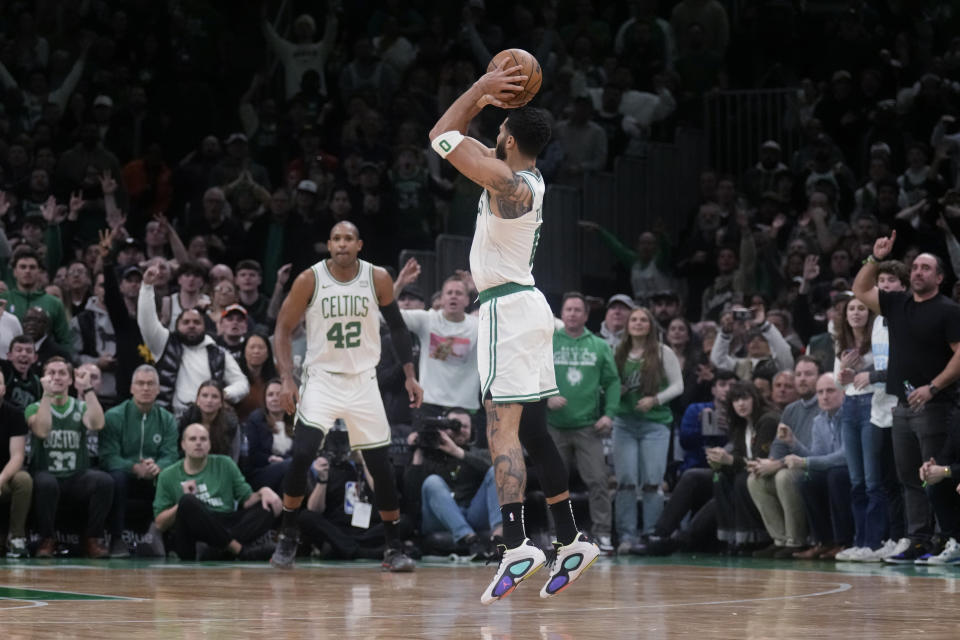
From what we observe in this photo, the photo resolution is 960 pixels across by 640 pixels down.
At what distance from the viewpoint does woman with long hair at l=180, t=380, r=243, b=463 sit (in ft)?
42.3

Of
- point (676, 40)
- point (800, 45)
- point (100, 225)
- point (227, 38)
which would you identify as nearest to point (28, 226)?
point (100, 225)

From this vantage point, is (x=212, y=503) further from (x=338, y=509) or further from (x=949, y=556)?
(x=949, y=556)

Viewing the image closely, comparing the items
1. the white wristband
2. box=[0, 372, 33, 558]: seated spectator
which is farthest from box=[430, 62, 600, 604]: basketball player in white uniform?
box=[0, 372, 33, 558]: seated spectator

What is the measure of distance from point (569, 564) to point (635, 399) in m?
6.03

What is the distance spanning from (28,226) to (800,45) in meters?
9.94

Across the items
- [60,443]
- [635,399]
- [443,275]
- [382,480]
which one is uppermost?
[443,275]

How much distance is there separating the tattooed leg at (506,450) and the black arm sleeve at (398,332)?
119 inches

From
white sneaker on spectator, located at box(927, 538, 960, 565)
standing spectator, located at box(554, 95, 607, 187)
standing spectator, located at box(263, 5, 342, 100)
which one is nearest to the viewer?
white sneaker on spectator, located at box(927, 538, 960, 565)

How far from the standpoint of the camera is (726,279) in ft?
54.1

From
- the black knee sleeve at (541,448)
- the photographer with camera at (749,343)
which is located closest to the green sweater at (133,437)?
the photographer with camera at (749,343)

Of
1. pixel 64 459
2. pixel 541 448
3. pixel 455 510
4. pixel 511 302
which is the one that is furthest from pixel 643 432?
pixel 511 302

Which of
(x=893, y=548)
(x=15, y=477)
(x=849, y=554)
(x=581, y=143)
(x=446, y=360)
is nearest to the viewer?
(x=893, y=548)

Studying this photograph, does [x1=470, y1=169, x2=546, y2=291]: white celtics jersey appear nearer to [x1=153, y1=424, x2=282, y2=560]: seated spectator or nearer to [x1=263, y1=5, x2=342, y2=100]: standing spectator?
[x1=153, y1=424, x2=282, y2=560]: seated spectator

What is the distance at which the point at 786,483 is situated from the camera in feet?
42.2
